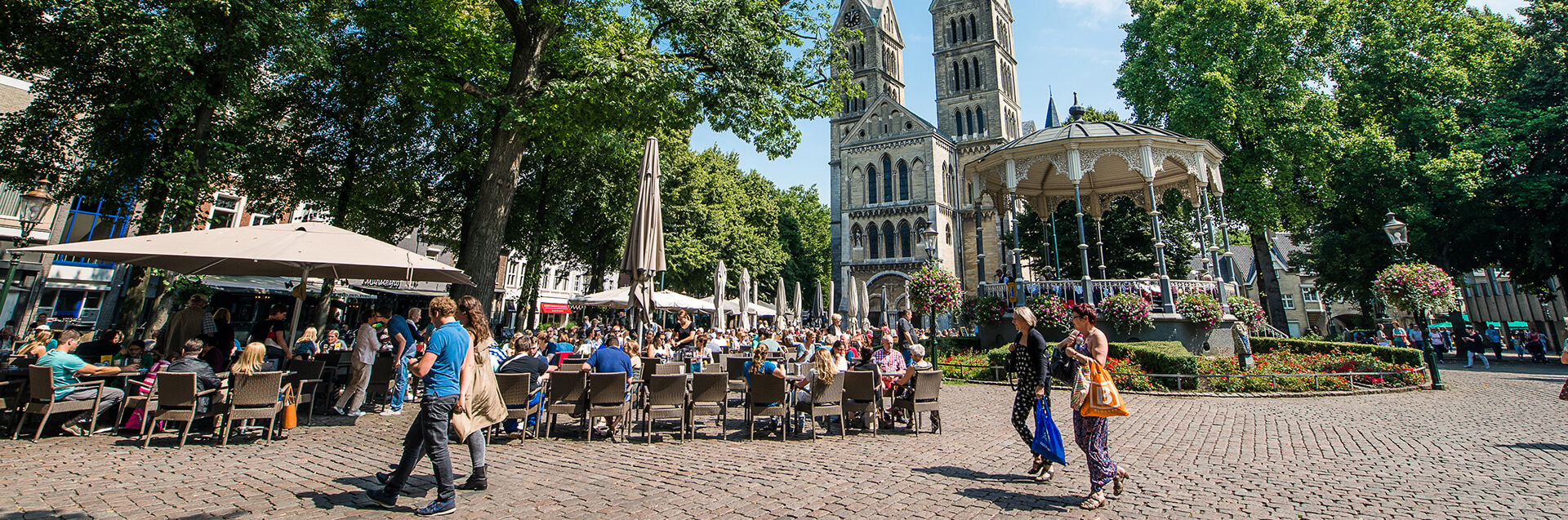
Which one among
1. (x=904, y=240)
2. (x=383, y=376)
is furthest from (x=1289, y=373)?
(x=904, y=240)

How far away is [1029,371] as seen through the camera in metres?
5.50

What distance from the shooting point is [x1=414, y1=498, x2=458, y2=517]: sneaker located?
4133 millimetres

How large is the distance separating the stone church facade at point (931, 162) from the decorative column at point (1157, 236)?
2688 centimetres

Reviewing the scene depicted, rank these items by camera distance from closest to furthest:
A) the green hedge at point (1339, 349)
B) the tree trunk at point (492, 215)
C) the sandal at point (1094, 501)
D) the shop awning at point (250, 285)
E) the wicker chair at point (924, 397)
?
the sandal at point (1094, 501), the wicker chair at point (924, 397), the tree trunk at point (492, 215), the green hedge at point (1339, 349), the shop awning at point (250, 285)

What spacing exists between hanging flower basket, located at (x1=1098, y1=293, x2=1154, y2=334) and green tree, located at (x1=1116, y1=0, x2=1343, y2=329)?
9659mm

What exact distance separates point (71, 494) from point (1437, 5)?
34.5 meters

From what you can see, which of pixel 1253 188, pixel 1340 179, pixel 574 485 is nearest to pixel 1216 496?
pixel 574 485

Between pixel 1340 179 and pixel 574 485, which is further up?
pixel 1340 179

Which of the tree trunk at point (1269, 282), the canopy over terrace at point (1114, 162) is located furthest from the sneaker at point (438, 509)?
the tree trunk at point (1269, 282)

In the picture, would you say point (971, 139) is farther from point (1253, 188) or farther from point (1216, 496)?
point (1216, 496)

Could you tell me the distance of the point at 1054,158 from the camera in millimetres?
15203

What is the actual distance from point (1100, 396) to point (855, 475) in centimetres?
210

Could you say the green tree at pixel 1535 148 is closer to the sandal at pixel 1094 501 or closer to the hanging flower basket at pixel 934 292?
the hanging flower basket at pixel 934 292

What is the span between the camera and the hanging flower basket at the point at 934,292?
1548 cm
